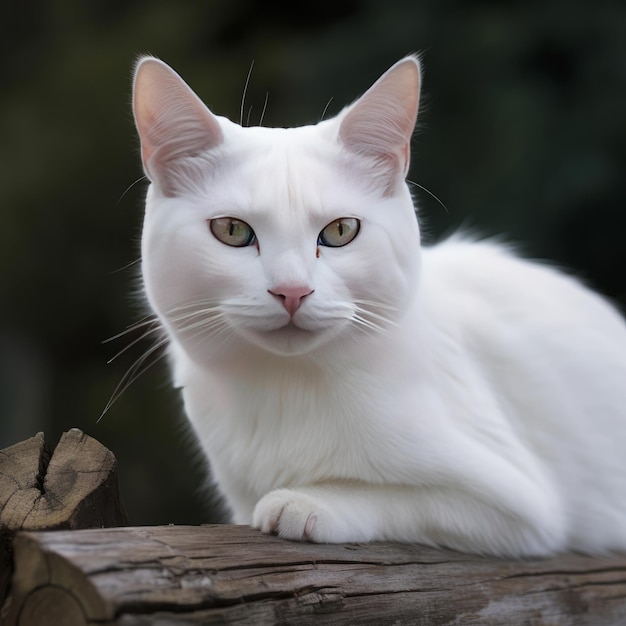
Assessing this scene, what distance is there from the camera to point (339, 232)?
1.79m

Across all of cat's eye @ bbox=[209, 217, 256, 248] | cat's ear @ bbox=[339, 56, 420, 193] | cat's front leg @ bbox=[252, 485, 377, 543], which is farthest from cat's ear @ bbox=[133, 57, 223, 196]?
cat's front leg @ bbox=[252, 485, 377, 543]

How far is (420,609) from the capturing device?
1.74 meters

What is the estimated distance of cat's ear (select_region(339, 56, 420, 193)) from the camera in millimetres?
1872

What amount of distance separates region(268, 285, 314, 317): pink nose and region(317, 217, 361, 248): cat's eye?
15cm

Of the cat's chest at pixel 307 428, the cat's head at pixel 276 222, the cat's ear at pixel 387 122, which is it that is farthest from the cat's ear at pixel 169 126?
the cat's chest at pixel 307 428

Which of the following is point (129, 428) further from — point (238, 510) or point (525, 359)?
point (525, 359)

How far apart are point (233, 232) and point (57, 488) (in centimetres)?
61

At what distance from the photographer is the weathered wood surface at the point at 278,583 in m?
1.33

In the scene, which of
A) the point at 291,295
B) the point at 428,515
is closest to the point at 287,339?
the point at 291,295

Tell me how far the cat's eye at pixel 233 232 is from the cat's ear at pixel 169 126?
157 millimetres

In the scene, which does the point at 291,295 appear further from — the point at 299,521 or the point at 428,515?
the point at 428,515

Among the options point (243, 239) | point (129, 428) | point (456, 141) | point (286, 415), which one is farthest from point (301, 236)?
point (129, 428)

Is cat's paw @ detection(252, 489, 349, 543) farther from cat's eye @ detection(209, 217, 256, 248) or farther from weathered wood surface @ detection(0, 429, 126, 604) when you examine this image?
cat's eye @ detection(209, 217, 256, 248)

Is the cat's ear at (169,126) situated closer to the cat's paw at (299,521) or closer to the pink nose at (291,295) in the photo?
the pink nose at (291,295)
